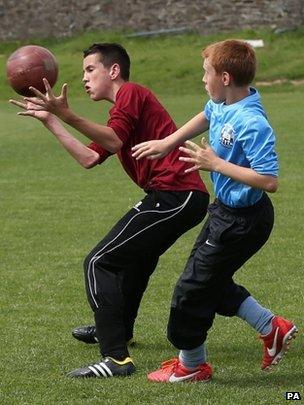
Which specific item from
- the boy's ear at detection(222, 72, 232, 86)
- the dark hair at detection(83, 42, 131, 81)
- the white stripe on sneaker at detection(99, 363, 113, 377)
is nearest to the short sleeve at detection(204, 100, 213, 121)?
the boy's ear at detection(222, 72, 232, 86)

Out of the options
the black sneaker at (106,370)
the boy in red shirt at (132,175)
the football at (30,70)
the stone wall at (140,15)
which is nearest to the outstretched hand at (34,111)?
the boy in red shirt at (132,175)

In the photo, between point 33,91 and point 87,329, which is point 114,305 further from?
point 33,91

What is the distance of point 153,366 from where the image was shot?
Result: 7.11 m

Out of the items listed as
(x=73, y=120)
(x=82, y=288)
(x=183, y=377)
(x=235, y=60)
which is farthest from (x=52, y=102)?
(x=82, y=288)

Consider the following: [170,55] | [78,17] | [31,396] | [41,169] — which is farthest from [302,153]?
[78,17]

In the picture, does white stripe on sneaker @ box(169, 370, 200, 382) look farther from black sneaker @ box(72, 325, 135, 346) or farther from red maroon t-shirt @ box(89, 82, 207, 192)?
red maroon t-shirt @ box(89, 82, 207, 192)

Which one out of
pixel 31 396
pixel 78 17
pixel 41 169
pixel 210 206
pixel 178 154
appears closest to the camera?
pixel 31 396

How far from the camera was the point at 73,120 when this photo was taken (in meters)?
6.65

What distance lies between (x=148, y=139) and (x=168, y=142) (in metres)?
0.52

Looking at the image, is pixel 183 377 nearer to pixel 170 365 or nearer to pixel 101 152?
pixel 170 365

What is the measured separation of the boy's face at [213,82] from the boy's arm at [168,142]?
31cm

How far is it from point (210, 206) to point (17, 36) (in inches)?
1335

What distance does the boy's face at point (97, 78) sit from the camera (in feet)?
23.9

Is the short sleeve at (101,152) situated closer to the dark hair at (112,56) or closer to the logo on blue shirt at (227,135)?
the dark hair at (112,56)
